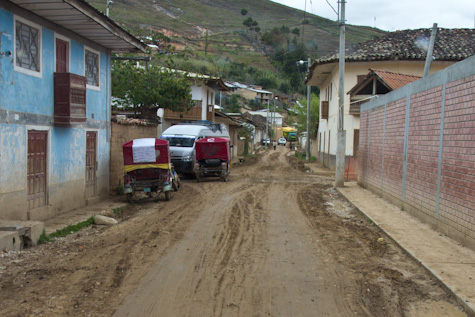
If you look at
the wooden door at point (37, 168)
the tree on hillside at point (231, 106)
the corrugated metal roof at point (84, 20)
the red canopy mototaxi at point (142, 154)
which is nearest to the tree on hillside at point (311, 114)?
the tree on hillside at point (231, 106)

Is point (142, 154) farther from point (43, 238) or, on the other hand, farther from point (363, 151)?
point (363, 151)

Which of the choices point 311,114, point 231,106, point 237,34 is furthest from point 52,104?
point 237,34

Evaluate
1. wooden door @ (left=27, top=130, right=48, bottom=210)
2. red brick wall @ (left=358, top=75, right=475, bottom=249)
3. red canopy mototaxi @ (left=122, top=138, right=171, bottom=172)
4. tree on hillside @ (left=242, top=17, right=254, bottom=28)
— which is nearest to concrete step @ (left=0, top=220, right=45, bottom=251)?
wooden door @ (left=27, top=130, right=48, bottom=210)

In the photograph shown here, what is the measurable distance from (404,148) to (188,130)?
42.5 ft

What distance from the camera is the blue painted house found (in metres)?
9.48

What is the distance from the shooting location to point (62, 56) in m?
12.1

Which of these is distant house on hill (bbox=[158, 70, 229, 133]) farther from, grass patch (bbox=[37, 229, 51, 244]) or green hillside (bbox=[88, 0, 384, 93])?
green hillside (bbox=[88, 0, 384, 93])

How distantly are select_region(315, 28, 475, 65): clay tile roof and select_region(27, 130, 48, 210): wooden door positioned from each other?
20.2 metres

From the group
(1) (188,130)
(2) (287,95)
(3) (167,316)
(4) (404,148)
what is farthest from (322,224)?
(2) (287,95)

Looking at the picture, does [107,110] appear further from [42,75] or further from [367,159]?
[367,159]

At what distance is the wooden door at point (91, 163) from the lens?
544 inches

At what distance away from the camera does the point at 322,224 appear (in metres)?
11.2

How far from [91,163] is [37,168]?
3.47 metres

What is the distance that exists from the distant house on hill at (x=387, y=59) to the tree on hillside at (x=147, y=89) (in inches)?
368
